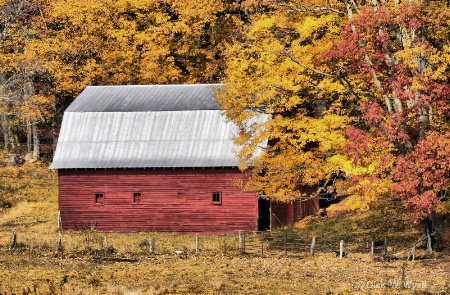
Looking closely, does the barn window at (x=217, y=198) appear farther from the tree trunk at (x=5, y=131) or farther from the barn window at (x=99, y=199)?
the tree trunk at (x=5, y=131)

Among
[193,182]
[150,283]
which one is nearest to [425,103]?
[150,283]

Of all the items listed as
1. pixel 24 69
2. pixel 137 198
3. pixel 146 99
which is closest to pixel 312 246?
pixel 137 198

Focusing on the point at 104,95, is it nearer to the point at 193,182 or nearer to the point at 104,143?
the point at 104,143

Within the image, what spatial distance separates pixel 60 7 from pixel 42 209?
43.7ft

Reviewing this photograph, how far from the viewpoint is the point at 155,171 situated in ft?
173

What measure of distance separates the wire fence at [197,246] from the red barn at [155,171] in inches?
104

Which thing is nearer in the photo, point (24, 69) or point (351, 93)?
point (351, 93)

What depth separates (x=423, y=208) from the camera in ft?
125

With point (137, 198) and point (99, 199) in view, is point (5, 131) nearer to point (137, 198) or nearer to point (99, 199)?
point (99, 199)

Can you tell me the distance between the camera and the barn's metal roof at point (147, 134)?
5241 cm

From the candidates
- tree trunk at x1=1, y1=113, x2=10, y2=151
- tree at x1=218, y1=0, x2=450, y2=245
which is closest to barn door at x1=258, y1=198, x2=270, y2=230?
tree at x1=218, y1=0, x2=450, y2=245

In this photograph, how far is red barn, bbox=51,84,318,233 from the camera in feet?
170

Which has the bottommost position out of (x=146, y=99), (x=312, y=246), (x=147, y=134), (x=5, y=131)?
(x=312, y=246)

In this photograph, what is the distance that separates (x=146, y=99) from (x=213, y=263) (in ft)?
55.3
